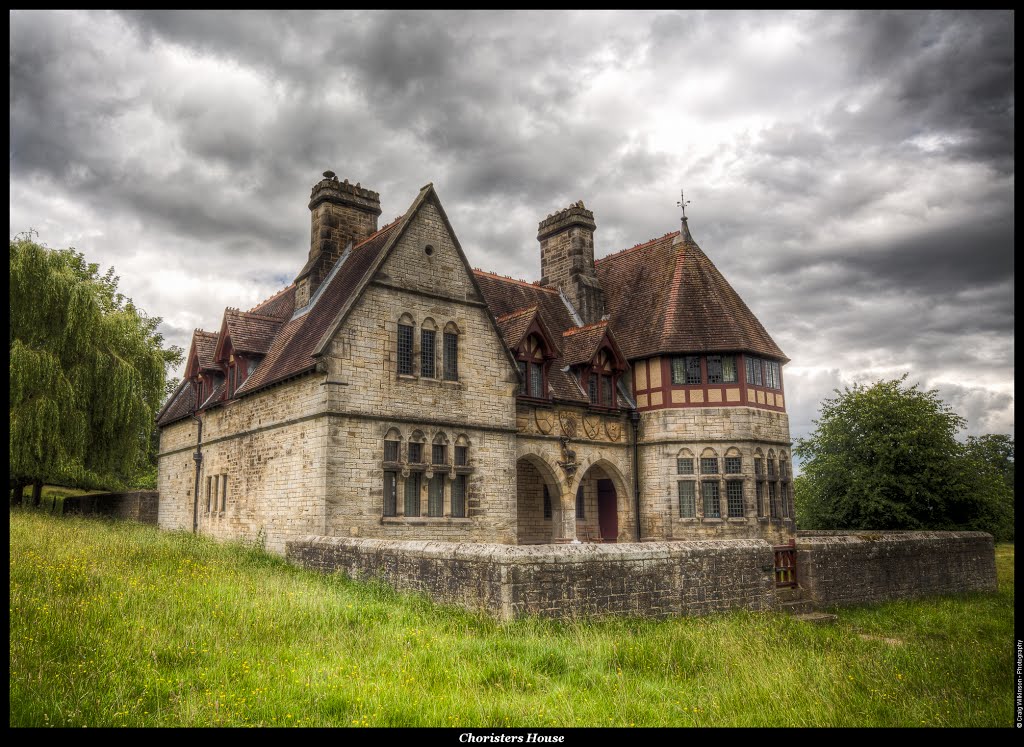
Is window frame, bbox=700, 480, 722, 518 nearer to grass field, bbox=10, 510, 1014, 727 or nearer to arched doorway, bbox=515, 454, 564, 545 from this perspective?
arched doorway, bbox=515, 454, 564, 545

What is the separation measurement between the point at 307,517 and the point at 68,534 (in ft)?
19.1

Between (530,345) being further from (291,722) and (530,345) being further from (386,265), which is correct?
(291,722)

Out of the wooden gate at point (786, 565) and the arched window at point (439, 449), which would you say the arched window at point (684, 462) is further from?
Result: the arched window at point (439, 449)

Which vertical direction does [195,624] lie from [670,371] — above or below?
below

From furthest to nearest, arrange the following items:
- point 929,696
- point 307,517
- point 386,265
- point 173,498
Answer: point 173,498 → point 386,265 → point 307,517 → point 929,696

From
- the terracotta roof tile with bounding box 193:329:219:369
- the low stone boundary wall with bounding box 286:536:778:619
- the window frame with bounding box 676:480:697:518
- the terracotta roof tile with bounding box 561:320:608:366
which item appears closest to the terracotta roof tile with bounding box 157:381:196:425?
the terracotta roof tile with bounding box 193:329:219:369

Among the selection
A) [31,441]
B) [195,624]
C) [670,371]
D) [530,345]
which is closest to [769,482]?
[670,371]

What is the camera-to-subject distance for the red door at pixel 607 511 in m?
24.8

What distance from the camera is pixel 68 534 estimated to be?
1789 centimetres

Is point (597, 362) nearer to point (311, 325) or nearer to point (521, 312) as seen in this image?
point (521, 312)

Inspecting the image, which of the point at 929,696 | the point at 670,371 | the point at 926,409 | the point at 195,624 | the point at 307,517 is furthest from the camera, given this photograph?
the point at 926,409

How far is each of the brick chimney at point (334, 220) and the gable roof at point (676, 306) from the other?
9262 millimetres

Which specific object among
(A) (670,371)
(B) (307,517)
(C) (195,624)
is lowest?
(C) (195,624)

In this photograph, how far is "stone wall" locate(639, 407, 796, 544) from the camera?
22.8m
